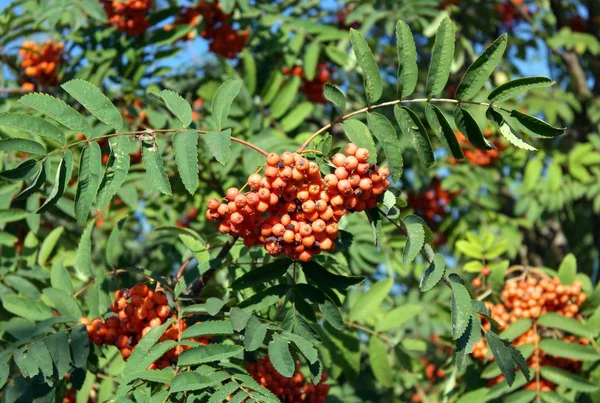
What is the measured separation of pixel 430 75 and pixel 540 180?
264cm

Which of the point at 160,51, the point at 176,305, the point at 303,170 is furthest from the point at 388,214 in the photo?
the point at 160,51

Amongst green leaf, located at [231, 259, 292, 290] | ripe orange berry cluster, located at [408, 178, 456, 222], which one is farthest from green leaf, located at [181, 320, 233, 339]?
ripe orange berry cluster, located at [408, 178, 456, 222]

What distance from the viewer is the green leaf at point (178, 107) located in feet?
6.98

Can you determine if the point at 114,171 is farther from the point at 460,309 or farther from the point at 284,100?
the point at 284,100

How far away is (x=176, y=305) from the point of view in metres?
2.26

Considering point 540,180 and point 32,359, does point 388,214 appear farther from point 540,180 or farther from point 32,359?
point 540,180

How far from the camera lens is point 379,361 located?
9.56 ft

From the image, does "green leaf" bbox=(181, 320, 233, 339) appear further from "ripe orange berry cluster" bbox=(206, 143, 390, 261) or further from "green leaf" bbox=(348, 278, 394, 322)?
"green leaf" bbox=(348, 278, 394, 322)

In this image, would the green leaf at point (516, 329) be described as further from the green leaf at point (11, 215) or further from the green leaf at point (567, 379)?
the green leaf at point (11, 215)

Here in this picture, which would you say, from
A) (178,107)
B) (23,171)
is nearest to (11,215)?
(23,171)

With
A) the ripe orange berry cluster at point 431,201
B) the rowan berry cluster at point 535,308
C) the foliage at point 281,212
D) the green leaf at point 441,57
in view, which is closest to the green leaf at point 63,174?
the foliage at point 281,212

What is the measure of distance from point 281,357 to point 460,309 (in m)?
0.47

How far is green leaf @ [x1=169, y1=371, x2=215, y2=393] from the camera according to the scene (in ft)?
5.90

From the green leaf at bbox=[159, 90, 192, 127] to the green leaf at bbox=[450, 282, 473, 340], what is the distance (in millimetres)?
844
